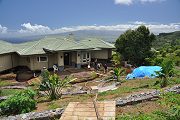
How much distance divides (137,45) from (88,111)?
24.9m

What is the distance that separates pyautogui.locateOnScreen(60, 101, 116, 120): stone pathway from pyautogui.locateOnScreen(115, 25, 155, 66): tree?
23.7 m

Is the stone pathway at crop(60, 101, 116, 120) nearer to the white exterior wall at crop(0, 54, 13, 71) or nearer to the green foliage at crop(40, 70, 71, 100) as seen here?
the green foliage at crop(40, 70, 71, 100)

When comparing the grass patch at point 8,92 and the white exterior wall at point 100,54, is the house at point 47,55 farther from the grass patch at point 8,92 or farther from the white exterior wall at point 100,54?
the grass patch at point 8,92

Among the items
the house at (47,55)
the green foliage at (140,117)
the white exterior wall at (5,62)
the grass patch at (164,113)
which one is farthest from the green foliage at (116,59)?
the green foliage at (140,117)

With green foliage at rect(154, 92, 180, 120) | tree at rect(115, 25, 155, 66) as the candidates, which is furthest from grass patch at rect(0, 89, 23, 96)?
tree at rect(115, 25, 155, 66)

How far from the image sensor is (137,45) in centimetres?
3338

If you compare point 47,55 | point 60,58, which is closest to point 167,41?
point 60,58

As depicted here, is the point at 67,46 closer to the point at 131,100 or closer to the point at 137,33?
the point at 137,33

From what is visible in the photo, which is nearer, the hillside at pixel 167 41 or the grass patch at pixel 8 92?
the grass patch at pixel 8 92

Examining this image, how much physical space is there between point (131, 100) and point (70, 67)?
19386 mm

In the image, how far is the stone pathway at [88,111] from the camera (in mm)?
8953

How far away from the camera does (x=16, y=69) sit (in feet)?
95.8

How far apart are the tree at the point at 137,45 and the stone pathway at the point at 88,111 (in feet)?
77.7

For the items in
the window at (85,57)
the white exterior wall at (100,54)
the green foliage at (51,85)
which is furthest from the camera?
the white exterior wall at (100,54)
